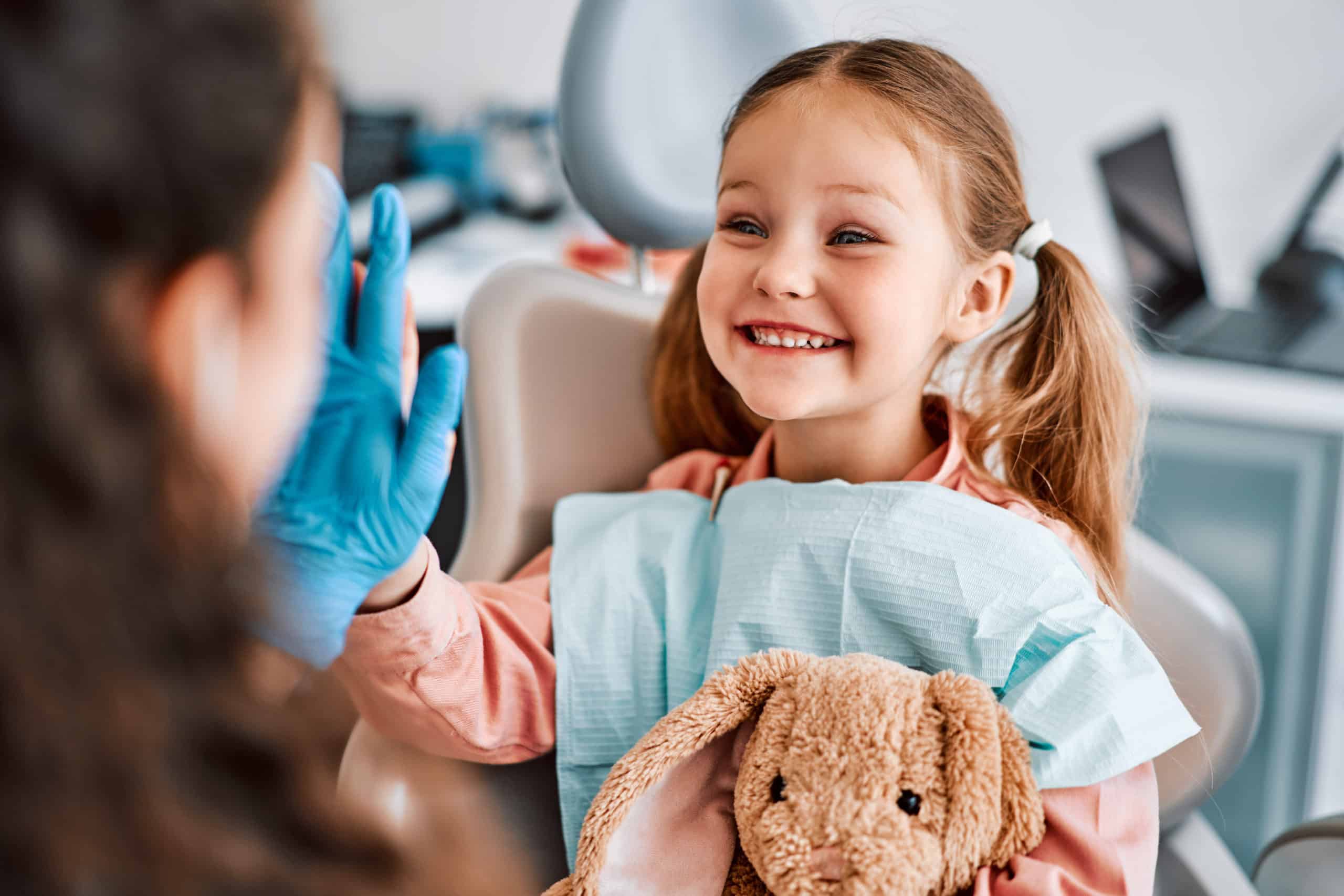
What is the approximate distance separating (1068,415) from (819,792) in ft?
1.34

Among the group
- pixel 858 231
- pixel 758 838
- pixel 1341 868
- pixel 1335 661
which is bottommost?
pixel 1335 661

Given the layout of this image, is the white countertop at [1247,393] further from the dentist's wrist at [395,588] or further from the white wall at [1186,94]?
the dentist's wrist at [395,588]

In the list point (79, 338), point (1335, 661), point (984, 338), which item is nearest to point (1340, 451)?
point (1335, 661)

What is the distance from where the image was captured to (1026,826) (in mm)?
574

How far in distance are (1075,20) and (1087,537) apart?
1332 millimetres

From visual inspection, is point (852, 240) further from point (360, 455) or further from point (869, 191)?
point (360, 455)

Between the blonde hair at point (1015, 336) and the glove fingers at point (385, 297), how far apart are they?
285 mm

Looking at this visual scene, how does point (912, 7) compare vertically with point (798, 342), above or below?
above

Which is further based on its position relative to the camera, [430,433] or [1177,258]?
[1177,258]

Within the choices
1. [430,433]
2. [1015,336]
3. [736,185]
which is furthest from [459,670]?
[1015,336]

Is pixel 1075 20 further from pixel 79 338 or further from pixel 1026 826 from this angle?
pixel 79 338

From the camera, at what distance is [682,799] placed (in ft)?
2.08

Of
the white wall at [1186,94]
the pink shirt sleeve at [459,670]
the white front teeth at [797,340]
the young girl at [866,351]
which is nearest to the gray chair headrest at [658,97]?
the young girl at [866,351]

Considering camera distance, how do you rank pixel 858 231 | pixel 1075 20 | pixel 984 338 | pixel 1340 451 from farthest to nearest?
pixel 1075 20 → pixel 1340 451 → pixel 984 338 → pixel 858 231
